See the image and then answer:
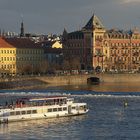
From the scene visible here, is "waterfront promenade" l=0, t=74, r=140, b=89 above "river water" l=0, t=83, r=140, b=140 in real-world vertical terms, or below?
above

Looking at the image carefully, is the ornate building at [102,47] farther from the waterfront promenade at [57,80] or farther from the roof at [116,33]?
the waterfront promenade at [57,80]

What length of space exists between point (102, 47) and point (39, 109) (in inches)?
4094

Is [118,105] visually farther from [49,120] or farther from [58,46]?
[58,46]

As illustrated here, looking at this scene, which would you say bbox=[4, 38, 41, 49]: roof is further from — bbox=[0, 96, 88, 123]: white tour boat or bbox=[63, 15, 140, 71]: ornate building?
bbox=[0, 96, 88, 123]: white tour boat

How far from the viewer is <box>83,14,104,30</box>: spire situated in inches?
6610

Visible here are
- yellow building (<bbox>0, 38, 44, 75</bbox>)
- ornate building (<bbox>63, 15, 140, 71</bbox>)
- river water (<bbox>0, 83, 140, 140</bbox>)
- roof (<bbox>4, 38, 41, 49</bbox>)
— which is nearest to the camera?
river water (<bbox>0, 83, 140, 140</bbox>)

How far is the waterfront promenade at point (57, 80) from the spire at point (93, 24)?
23.8 m

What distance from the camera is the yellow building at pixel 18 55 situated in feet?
508

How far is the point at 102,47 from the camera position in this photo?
170 meters

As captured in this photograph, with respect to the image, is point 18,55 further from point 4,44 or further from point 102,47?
point 102,47

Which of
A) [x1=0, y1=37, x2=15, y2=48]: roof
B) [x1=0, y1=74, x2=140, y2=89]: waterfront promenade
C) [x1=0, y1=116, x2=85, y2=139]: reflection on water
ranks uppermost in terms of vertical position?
[x1=0, y1=37, x2=15, y2=48]: roof

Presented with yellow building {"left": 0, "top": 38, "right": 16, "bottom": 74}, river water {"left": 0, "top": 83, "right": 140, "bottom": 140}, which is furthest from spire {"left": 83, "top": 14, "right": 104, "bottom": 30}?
river water {"left": 0, "top": 83, "right": 140, "bottom": 140}

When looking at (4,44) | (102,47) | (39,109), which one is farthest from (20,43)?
(39,109)

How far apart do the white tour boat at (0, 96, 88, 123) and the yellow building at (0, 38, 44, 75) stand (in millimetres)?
78942
